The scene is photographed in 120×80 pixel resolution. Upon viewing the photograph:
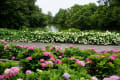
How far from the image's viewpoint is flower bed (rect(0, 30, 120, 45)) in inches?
384

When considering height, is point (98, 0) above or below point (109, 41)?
above

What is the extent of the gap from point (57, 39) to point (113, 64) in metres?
7.87

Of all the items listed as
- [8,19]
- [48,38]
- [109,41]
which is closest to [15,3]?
[8,19]

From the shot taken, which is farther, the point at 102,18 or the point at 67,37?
the point at 102,18

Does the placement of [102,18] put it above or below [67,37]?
above

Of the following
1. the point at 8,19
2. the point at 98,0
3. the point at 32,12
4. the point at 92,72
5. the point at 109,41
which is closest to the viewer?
the point at 92,72

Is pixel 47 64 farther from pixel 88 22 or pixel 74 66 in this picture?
pixel 88 22

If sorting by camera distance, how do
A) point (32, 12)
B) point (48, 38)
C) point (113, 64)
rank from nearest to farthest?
point (113, 64), point (48, 38), point (32, 12)

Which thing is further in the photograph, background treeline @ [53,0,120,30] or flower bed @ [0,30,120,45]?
background treeline @ [53,0,120,30]

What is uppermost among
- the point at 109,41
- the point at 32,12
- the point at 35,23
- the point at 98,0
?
the point at 98,0

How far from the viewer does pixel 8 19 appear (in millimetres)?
22281

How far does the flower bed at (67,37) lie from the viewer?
32.0 feet

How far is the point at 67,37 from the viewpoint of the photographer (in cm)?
1016

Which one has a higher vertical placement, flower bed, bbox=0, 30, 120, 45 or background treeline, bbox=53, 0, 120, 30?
background treeline, bbox=53, 0, 120, 30
